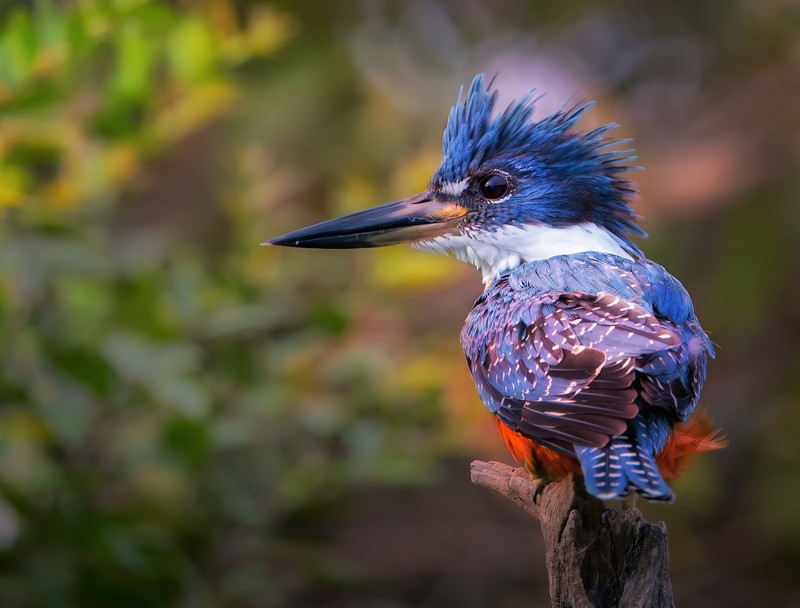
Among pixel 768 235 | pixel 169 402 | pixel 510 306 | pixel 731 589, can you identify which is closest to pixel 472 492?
pixel 731 589

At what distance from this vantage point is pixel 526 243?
2787 millimetres

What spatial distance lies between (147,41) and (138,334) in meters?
0.81

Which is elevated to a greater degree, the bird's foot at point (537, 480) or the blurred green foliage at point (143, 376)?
the blurred green foliage at point (143, 376)

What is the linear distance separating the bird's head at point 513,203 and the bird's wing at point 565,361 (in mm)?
391

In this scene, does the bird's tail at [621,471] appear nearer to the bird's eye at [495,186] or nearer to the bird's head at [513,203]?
the bird's head at [513,203]

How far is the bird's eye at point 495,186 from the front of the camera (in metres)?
2.81

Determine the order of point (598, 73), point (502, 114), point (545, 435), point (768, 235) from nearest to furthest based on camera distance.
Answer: point (545, 435), point (502, 114), point (768, 235), point (598, 73)

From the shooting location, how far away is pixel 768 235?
4809 millimetres

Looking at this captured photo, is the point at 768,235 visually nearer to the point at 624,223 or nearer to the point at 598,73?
the point at 598,73

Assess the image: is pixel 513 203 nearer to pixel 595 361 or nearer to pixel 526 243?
pixel 526 243

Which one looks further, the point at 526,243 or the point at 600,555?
the point at 526,243

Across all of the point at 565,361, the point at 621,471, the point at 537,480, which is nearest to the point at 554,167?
the point at 565,361

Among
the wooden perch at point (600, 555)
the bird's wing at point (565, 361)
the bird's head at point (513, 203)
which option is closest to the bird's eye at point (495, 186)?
the bird's head at point (513, 203)

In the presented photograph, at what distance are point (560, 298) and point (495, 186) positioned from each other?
21.6 inches
